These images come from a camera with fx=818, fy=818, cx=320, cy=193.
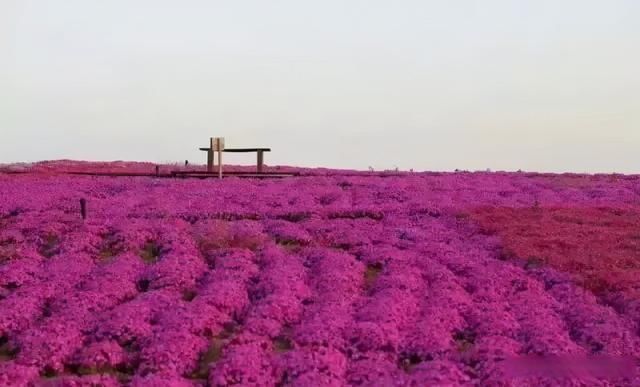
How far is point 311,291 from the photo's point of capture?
2186 cm

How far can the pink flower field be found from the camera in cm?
1703

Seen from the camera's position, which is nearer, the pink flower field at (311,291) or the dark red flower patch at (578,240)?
the pink flower field at (311,291)

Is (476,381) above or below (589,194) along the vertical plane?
below

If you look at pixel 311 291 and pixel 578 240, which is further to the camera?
pixel 578 240

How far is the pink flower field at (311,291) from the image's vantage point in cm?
1703

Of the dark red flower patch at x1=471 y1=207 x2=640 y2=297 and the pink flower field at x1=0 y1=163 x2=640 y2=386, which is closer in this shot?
the pink flower field at x1=0 y1=163 x2=640 y2=386

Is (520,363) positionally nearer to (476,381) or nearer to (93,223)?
(476,381)

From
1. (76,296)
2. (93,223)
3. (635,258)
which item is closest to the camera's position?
(76,296)

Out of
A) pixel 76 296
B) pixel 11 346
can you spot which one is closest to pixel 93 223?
pixel 76 296

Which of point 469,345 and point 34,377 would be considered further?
point 469,345

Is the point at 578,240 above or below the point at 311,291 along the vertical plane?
above

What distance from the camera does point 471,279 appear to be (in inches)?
905

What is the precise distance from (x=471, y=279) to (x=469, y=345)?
474 cm

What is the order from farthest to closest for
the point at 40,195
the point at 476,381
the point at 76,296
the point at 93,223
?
the point at 40,195
the point at 93,223
the point at 76,296
the point at 476,381
